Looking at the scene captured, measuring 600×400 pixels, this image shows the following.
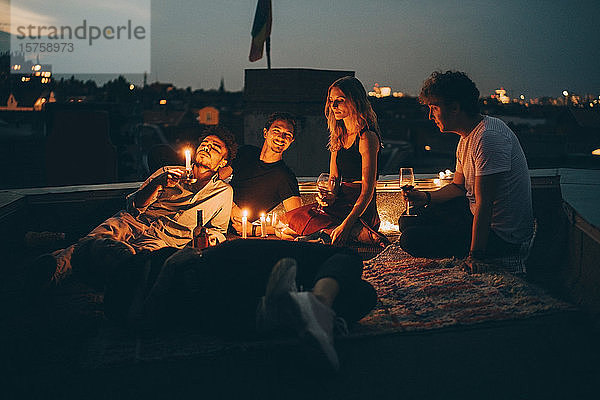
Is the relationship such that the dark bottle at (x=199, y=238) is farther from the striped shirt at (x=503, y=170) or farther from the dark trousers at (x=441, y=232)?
the striped shirt at (x=503, y=170)

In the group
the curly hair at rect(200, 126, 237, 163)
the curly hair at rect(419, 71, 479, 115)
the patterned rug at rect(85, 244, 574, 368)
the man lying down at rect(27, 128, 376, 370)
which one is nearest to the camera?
the man lying down at rect(27, 128, 376, 370)

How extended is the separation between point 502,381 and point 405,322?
31.2 inches

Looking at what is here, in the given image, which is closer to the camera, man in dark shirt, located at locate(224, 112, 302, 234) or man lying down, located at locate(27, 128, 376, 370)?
man lying down, located at locate(27, 128, 376, 370)

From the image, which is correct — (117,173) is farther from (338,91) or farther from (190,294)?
(190,294)

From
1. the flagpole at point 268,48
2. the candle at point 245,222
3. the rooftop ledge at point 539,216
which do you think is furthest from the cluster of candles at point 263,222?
the flagpole at point 268,48

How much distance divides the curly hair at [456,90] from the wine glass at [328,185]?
98cm

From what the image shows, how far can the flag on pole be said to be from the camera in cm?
1121

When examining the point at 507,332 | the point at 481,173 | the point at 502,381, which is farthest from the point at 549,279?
the point at 502,381

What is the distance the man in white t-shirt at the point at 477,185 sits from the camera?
4012mm

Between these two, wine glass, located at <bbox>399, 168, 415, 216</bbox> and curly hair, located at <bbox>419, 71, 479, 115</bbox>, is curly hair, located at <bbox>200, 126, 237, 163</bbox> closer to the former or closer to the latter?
wine glass, located at <bbox>399, 168, 415, 216</bbox>

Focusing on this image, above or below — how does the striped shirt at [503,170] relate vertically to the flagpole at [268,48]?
below

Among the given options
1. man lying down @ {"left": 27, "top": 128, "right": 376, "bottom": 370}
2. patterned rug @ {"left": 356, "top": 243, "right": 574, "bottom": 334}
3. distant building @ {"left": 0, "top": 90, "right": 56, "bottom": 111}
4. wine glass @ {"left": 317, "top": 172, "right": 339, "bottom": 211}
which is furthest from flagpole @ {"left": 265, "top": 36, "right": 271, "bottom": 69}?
distant building @ {"left": 0, "top": 90, "right": 56, "bottom": 111}

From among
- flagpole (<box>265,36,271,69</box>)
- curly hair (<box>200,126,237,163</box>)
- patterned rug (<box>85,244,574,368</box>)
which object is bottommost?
patterned rug (<box>85,244,574,368</box>)

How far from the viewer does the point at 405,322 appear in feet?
11.0
